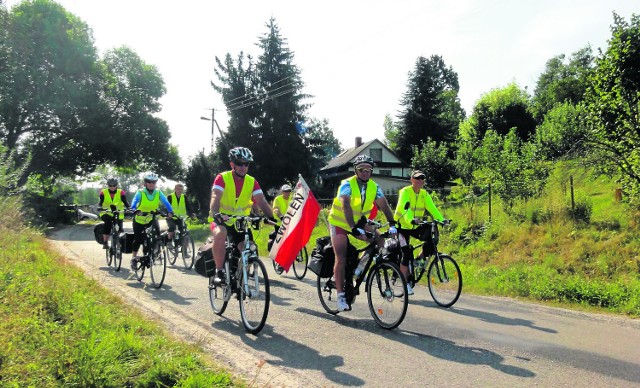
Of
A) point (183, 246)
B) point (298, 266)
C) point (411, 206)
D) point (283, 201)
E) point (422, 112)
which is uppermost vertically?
point (422, 112)

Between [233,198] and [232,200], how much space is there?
3 centimetres

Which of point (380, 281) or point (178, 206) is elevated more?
point (178, 206)

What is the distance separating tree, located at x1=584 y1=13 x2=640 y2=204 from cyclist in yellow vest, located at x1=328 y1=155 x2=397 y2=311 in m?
7.36

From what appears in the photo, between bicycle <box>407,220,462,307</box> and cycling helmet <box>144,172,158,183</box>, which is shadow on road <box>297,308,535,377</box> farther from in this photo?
cycling helmet <box>144,172,158,183</box>

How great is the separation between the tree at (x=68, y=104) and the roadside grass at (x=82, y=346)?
30.7 meters

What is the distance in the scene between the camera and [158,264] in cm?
975

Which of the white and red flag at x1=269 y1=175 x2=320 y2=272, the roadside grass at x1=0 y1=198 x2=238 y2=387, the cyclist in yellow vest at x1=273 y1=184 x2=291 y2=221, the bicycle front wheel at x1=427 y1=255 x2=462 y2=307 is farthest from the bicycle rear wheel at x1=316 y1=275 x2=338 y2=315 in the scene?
the cyclist in yellow vest at x1=273 y1=184 x2=291 y2=221

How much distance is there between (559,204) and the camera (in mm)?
13570

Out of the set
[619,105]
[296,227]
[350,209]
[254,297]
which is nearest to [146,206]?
[296,227]

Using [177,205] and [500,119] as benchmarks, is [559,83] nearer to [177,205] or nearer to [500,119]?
[500,119]

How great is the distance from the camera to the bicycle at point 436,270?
27.6 feet

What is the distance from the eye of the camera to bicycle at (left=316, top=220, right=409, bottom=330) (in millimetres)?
6398

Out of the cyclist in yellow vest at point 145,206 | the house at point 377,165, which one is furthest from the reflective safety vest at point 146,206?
the house at point 377,165

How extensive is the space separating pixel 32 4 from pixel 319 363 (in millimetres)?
41405
